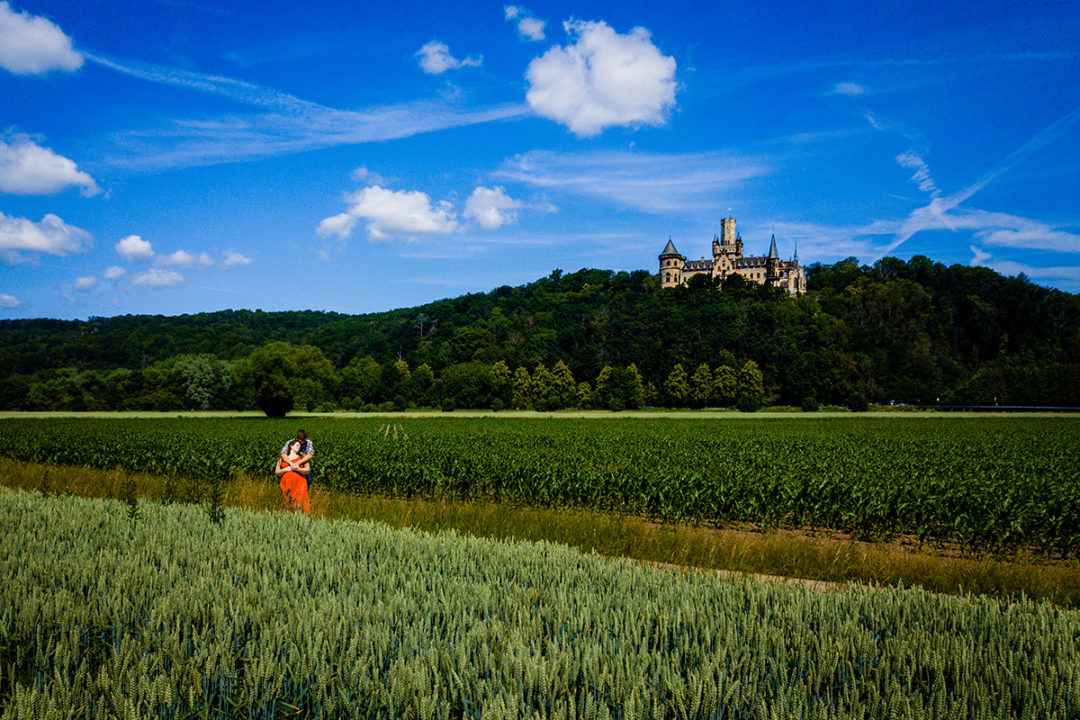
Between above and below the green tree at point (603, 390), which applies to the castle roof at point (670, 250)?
above

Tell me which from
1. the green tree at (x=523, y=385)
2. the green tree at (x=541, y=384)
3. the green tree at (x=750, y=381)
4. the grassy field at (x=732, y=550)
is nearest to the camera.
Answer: the grassy field at (x=732, y=550)

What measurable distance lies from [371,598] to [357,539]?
2.12 m

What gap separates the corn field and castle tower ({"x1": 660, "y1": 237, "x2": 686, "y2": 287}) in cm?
17104

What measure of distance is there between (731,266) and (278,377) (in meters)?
140

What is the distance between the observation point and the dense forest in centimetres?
8506

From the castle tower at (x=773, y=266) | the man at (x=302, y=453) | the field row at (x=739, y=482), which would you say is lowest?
the field row at (x=739, y=482)

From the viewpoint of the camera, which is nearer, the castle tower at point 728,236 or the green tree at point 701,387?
the green tree at point 701,387

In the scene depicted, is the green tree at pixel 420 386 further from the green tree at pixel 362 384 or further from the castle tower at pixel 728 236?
the castle tower at pixel 728 236

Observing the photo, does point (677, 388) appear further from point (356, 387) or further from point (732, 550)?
point (732, 550)

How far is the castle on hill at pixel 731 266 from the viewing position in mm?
159625

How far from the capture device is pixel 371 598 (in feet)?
14.4

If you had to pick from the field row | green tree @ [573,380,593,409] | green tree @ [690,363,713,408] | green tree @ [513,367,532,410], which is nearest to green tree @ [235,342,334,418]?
the field row

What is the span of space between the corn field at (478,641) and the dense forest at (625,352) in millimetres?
80384

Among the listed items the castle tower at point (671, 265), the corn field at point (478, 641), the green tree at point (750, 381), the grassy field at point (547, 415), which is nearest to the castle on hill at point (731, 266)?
the castle tower at point (671, 265)
